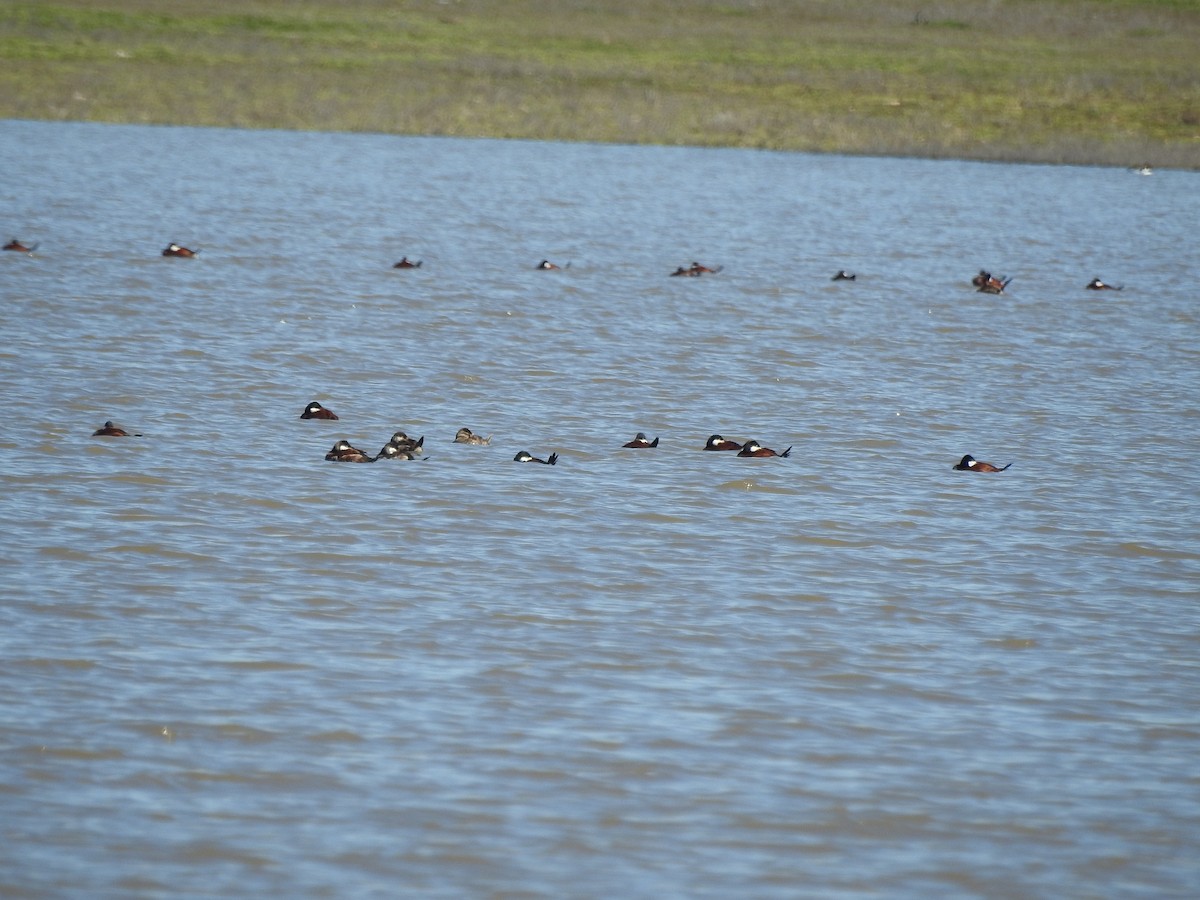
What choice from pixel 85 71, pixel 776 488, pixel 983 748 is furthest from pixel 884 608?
pixel 85 71

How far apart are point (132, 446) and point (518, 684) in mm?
6052

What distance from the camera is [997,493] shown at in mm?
13344

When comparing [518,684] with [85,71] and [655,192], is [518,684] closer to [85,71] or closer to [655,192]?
[655,192]

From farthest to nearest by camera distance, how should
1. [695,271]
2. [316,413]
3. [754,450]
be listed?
[695,271]
[316,413]
[754,450]

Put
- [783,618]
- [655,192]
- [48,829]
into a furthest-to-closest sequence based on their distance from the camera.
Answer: [655,192] → [783,618] → [48,829]

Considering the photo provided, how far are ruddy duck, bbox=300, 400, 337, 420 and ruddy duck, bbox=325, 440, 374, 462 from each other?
1.52 metres

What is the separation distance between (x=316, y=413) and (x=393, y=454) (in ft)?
5.47

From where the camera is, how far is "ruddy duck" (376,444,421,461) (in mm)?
13531

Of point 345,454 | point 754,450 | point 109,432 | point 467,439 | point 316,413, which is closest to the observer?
point 345,454

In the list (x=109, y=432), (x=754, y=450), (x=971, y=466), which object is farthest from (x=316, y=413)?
(x=971, y=466)

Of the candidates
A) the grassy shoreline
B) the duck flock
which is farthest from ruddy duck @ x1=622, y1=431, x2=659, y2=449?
the grassy shoreline

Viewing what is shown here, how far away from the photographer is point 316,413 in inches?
589

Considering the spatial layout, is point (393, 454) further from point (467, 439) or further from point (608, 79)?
point (608, 79)

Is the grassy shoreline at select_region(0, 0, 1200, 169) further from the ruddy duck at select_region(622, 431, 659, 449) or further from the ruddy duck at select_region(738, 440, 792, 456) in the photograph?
the ruddy duck at select_region(738, 440, 792, 456)
